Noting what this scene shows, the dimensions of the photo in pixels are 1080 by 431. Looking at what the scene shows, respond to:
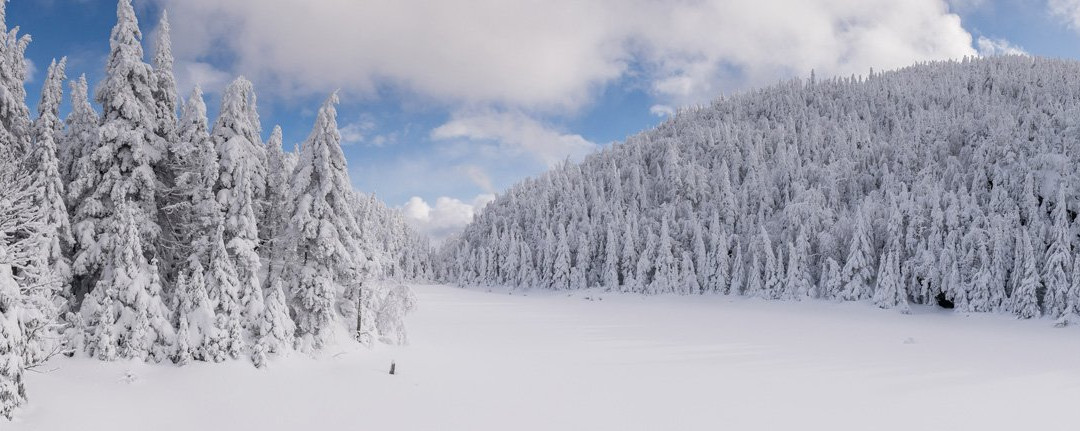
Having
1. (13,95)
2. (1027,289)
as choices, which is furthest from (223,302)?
(1027,289)

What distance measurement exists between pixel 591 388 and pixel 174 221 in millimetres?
18559

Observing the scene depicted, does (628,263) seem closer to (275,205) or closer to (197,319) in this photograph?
(275,205)

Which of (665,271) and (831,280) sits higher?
(665,271)

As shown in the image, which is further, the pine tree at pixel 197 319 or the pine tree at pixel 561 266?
the pine tree at pixel 561 266

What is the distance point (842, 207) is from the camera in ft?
256

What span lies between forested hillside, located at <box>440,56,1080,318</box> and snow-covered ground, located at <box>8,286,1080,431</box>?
2242 cm

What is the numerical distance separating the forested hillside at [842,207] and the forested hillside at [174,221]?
5517cm

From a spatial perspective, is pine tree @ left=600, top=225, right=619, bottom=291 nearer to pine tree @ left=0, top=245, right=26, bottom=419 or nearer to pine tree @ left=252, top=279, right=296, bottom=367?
pine tree @ left=252, top=279, right=296, bottom=367

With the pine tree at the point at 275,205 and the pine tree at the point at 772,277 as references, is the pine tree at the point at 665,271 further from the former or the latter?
the pine tree at the point at 275,205

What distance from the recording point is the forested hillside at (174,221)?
1842cm

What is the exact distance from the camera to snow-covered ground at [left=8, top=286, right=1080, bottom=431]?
16031 millimetres

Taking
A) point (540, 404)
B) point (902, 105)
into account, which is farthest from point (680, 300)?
point (902, 105)

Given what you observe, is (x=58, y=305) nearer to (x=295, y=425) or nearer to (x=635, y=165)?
(x=295, y=425)

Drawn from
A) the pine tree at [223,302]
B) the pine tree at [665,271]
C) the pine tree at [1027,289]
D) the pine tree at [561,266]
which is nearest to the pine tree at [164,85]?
the pine tree at [223,302]
